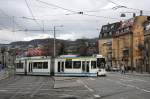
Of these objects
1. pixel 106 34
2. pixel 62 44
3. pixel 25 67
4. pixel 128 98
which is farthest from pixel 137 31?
pixel 128 98

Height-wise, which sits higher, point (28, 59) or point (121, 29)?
point (121, 29)

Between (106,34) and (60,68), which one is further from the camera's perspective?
(106,34)

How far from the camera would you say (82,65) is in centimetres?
5219

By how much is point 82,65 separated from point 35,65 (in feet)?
36.1

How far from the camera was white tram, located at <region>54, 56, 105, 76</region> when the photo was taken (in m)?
51.9

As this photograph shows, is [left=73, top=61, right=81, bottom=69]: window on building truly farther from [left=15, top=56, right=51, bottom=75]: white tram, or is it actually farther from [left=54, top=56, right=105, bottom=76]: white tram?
[left=15, top=56, right=51, bottom=75]: white tram

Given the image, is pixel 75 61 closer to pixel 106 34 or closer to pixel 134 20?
pixel 134 20

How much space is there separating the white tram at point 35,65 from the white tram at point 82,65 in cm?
485

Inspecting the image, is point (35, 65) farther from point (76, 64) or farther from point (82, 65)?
point (82, 65)

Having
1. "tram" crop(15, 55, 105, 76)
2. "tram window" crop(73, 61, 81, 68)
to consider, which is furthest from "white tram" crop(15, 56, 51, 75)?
"tram window" crop(73, 61, 81, 68)

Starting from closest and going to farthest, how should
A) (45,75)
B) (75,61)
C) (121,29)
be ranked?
(75,61), (45,75), (121,29)

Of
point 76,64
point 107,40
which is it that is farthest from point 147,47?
point 76,64

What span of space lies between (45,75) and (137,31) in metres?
48.5

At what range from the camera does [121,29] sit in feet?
388
